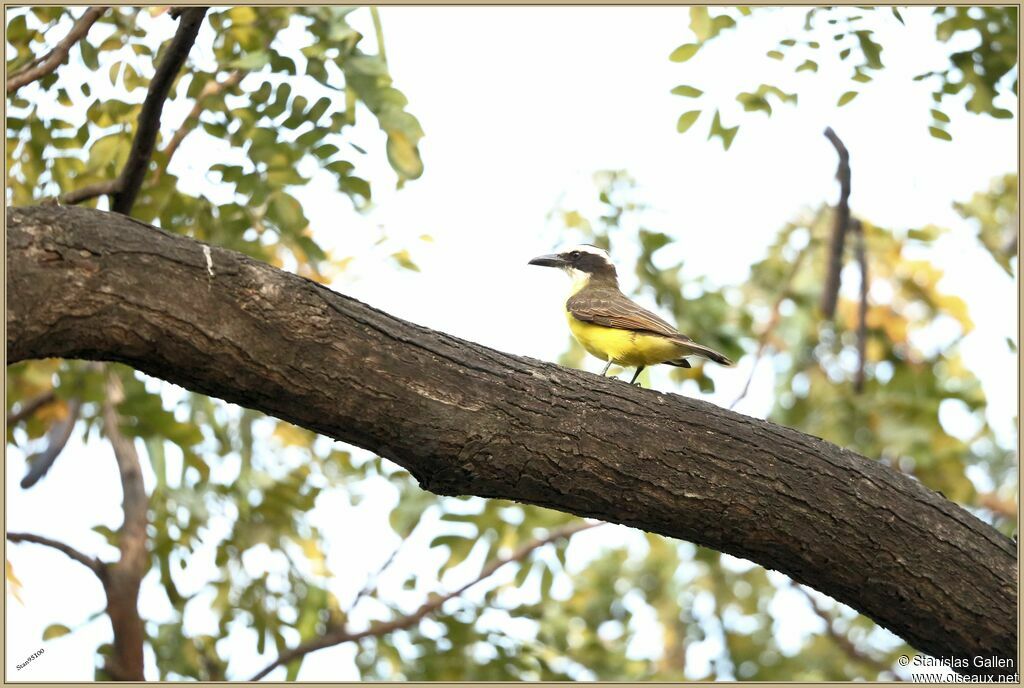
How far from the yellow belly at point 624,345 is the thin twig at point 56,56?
3.04 metres

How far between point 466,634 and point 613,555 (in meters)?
4.22

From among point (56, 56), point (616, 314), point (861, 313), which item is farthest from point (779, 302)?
point (56, 56)

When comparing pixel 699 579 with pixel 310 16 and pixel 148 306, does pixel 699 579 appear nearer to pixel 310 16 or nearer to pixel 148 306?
pixel 310 16

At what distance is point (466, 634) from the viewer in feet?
22.1

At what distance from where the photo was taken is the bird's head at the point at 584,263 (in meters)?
7.52

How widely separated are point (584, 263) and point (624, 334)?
166 centimetres

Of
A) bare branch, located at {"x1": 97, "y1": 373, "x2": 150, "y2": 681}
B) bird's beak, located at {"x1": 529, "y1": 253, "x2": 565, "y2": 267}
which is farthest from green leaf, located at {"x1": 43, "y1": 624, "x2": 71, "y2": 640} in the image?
bird's beak, located at {"x1": 529, "y1": 253, "x2": 565, "y2": 267}

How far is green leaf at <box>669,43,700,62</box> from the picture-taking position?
609 centimetres

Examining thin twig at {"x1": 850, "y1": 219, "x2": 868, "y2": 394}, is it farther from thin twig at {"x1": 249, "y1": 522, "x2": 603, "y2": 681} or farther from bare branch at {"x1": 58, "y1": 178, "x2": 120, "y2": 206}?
bare branch at {"x1": 58, "y1": 178, "x2": 120, "y2": 206}

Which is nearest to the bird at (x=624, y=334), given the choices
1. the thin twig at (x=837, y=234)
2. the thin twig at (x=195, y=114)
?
the thin twig at (x=837, y=234)

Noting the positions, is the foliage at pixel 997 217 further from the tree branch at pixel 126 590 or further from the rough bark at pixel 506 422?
the tree branch at pixel 126 590

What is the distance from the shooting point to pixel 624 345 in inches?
237

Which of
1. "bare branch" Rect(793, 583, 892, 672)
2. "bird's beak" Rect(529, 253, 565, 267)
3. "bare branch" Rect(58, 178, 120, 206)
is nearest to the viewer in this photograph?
"bare branch" Rect(58, 178, 120, 206)

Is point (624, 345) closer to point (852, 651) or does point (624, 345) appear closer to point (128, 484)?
point (128, 484)
